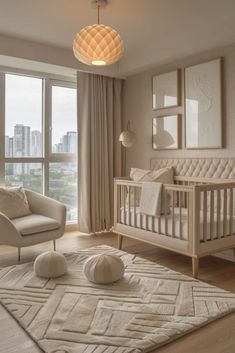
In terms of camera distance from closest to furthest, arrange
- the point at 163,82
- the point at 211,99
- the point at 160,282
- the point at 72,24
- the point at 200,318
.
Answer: the point at 200,318, the point at 160,282, the point at 72,24, the point at 211,99, the point at 163,82

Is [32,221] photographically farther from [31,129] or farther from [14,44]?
[14,44]

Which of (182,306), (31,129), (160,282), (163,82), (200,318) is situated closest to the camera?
(200,318)

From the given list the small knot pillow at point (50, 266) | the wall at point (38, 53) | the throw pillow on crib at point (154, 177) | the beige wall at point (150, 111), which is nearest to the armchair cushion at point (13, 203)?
the small knot pillow at point (50, 266)

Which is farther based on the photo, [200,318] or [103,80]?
[103,80]

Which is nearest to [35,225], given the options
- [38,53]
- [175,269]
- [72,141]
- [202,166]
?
[175,269]

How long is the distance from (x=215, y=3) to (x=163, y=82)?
1.32 metres

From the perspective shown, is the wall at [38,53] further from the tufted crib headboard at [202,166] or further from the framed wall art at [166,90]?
the tufted crib headboard at [202,166]

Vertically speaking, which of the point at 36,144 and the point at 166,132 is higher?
the point at 166,132

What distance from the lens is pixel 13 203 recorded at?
3465 mm

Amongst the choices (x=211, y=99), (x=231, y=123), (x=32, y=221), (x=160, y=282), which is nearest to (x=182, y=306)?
(x=160, y=282)

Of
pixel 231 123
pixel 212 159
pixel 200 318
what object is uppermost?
pixel 231 123

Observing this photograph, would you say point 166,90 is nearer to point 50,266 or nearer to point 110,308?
point 50,266

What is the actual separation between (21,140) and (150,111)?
1788 millimetres

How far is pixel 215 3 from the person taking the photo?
2762 mm
